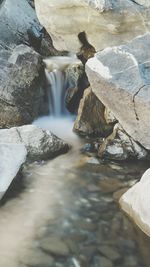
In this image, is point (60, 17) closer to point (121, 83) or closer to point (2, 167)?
point (121, 83)

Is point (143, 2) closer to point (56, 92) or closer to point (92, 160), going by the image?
point (92, 160)

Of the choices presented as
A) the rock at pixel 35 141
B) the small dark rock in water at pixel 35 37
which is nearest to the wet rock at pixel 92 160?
the rock at pixel 35 141

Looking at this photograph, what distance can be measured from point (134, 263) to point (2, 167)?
2.13 meters

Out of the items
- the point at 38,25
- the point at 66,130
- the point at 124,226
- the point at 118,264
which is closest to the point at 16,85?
the point at 66,130

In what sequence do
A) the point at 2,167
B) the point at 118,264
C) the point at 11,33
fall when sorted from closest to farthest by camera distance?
the point at 118,264, the point at 2,167, the point at 11,33

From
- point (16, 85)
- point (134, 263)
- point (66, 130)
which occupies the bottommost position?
point (134, 263)

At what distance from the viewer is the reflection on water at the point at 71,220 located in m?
4.52

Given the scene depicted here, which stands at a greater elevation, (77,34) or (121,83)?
(77,34)

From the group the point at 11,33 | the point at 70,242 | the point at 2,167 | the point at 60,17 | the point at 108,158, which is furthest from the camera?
the point at 11,33

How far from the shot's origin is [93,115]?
7.99 m

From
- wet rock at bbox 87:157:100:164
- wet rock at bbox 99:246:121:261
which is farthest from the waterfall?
wet rock at bbox 99:246:121:261

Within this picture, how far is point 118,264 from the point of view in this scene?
14.5ft

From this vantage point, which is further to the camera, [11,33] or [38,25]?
[38,25]

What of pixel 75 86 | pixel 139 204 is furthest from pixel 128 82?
pixel 75 86
